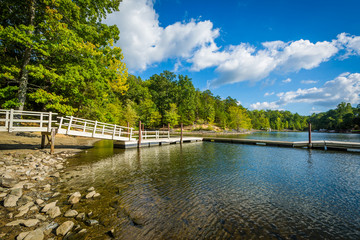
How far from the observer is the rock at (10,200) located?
4.60 metres

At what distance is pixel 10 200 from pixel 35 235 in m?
2.41

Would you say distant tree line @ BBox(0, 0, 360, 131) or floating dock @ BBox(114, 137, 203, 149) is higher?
distant tree line @ BBox(0, 0, 360, 131)

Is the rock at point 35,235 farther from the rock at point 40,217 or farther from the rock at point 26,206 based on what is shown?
the rock at point 26,206

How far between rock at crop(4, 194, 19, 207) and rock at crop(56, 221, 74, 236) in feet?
7.54

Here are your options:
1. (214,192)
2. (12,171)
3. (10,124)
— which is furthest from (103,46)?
(214,192)

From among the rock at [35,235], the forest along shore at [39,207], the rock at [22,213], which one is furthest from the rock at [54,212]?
the rock at [35,235]

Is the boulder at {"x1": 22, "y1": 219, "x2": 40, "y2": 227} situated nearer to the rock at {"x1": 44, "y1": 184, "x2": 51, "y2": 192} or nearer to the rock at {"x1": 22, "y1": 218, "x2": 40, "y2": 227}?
the rock at {"x1": 22, "y1": 218, "x2": 40, "y2": 227}

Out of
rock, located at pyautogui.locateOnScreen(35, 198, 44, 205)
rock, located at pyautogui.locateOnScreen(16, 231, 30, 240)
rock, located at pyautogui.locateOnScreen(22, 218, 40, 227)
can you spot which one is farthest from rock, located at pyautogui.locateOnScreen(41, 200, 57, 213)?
rock, located at pyautogui.locateOnScreen(16, 231, 30, 240)

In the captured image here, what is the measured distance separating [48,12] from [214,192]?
19.4m

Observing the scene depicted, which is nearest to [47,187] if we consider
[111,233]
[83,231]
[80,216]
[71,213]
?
[71,213]

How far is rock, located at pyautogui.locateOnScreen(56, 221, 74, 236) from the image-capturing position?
370 cm

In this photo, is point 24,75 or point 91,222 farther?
point 24,75

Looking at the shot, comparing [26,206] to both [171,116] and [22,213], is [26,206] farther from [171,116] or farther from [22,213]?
[171,116]

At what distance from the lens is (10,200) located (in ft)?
15.4
